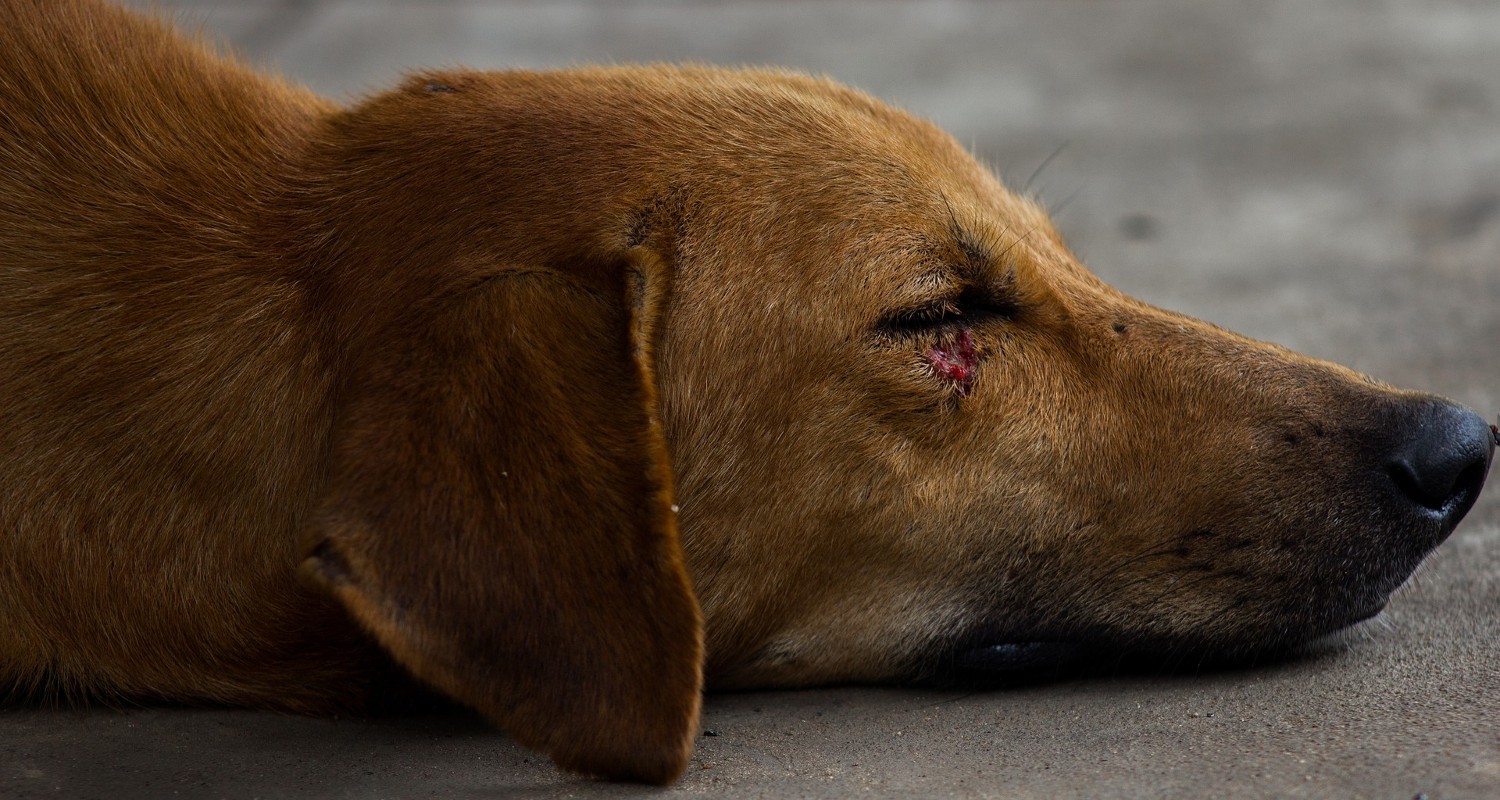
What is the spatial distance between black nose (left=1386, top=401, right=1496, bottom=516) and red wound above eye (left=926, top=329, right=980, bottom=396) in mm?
821

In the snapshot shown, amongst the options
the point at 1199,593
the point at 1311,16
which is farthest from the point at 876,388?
the point at 1311,16

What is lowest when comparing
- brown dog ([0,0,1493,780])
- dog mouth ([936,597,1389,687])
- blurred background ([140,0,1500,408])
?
dog mouth ([936,597,1389,687])

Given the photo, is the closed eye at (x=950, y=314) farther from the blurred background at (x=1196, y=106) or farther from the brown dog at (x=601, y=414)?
the blurred background at (x=1196, y=106)

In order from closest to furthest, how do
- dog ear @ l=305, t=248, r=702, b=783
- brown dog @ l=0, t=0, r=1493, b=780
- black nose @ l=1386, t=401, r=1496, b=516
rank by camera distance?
1. dog ear @ l=305, t=248, r=702, b=783
2. brown dog @ l=0, t=0, r=1493, b=780
3. black nose @ l=1386, t=401, r=1496, b=516

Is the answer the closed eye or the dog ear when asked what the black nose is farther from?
the dog ear

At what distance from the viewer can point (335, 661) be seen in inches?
111

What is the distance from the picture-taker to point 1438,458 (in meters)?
2.95

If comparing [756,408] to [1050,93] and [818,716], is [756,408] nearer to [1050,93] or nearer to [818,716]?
[818,716]

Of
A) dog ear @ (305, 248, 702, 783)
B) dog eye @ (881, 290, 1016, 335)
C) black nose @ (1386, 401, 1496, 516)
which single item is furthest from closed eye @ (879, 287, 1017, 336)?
black nose @ (1386, 401, 1496, 516)

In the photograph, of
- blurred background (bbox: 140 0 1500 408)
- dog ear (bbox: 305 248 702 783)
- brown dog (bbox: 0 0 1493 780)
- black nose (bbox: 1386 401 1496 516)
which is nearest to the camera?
dog ear (bbox: 305 248 702 783)

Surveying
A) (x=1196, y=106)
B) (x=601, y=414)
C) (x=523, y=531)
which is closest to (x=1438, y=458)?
(x=601, y=414)

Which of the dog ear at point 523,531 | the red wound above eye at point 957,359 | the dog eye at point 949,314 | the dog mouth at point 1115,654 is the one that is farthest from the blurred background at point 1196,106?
the dog ear at point 523,531

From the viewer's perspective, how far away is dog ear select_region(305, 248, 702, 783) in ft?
7.97

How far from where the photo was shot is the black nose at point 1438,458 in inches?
116
